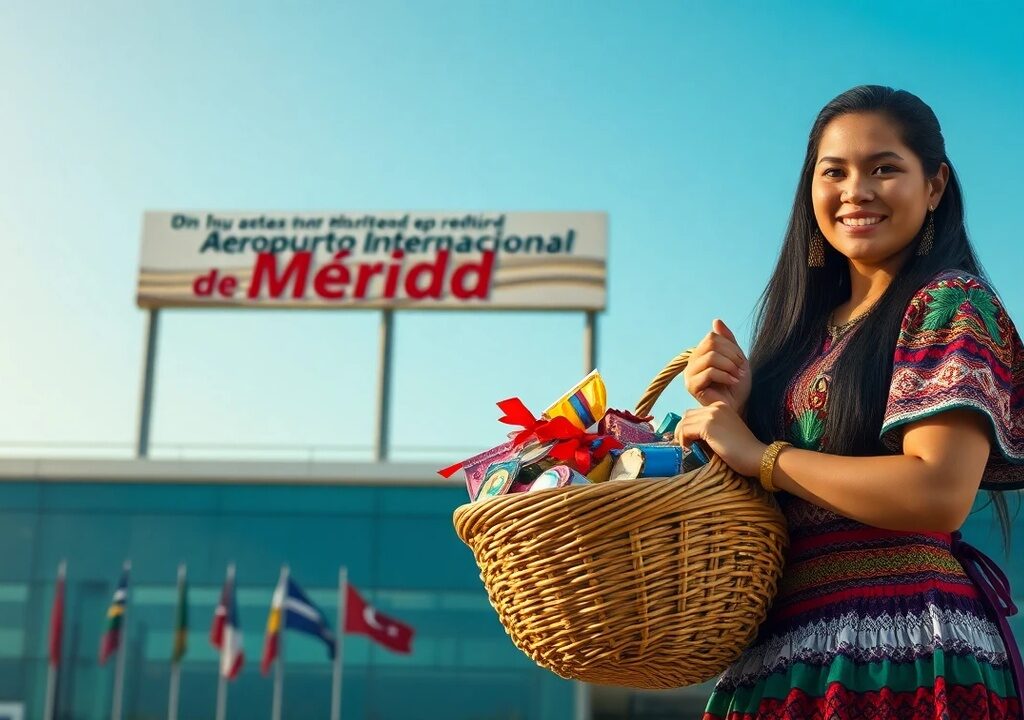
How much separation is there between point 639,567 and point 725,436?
23 centimetres

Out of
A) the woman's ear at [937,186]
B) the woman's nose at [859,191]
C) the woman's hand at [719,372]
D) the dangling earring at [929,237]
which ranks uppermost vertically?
the woman's ear at [937,186]

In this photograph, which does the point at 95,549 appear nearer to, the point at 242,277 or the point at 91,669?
the point at 91,669

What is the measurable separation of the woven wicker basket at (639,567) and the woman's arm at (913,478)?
0.10 m

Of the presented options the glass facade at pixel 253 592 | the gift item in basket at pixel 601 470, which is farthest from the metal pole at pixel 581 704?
the gift item in basket at pixel 601 470

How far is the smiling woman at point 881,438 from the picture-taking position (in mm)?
1671

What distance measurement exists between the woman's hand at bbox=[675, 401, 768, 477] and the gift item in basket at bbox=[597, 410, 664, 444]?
6 centimetres

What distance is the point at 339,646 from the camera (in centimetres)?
1884

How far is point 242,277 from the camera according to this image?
21.6m

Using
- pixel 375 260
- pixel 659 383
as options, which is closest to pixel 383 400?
pixel 375 260

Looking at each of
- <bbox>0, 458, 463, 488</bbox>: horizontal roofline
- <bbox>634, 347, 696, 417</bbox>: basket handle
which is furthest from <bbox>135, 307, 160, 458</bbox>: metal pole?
<bbox>634, 347, 696, 417</bbox>: basket handle

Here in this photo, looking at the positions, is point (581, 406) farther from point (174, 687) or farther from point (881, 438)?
point (174, 687)

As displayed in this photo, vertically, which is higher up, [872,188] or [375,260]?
[375,260]

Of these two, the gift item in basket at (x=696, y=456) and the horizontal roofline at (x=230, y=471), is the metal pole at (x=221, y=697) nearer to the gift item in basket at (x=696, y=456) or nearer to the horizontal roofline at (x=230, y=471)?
the horizontal roofline at (x=230, y=471)

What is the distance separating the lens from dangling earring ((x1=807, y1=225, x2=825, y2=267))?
81.4 inches
